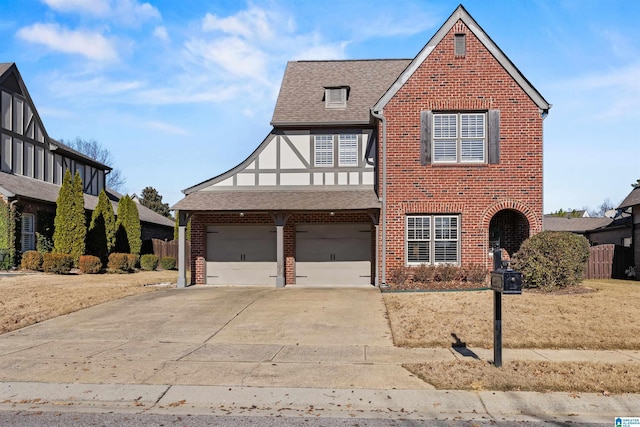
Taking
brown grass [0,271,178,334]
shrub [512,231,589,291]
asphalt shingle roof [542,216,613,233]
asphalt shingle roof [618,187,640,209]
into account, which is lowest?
brown grass [0,271,178,334]

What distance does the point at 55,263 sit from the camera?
2247 centimetres

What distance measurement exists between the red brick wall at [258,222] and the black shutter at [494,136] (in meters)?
4.68

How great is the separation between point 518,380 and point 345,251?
1204 cm

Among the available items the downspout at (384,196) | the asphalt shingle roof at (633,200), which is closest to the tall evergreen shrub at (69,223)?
the downspout at (384,196)

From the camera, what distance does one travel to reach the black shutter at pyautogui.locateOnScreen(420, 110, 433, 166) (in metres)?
17.1

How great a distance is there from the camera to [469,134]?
1720 cm

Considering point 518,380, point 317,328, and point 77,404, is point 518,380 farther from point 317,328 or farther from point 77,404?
point 77,404

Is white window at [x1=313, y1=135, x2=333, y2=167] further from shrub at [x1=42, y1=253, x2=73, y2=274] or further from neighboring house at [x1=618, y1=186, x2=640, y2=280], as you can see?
neighboring house at [x1=618, y1=186, x2=640, y2=280]

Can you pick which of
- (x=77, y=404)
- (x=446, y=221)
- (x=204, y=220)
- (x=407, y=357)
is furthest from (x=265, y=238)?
(x=77, y=404)

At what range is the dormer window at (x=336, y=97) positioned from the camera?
64.9 feet

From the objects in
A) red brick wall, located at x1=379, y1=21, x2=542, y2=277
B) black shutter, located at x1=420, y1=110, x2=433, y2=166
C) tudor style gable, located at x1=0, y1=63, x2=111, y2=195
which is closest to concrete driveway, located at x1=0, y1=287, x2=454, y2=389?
red brick wall, located at x1=379, y1=21, x2=542, y2=277

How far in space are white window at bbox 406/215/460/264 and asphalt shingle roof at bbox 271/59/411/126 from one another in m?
4.32

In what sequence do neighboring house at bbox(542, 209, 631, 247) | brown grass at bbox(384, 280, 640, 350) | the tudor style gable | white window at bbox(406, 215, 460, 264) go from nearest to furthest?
brown grass at bbox(384, 280, 640, 350) < white window at bbox(406, 215, 460, 264) < the tudor style gable < neighboring house at bbox(542, 209, 631, 247)

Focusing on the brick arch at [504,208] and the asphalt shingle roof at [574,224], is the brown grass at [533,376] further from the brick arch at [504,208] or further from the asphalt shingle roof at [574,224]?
the asphalt shingle roof at [574,224]
